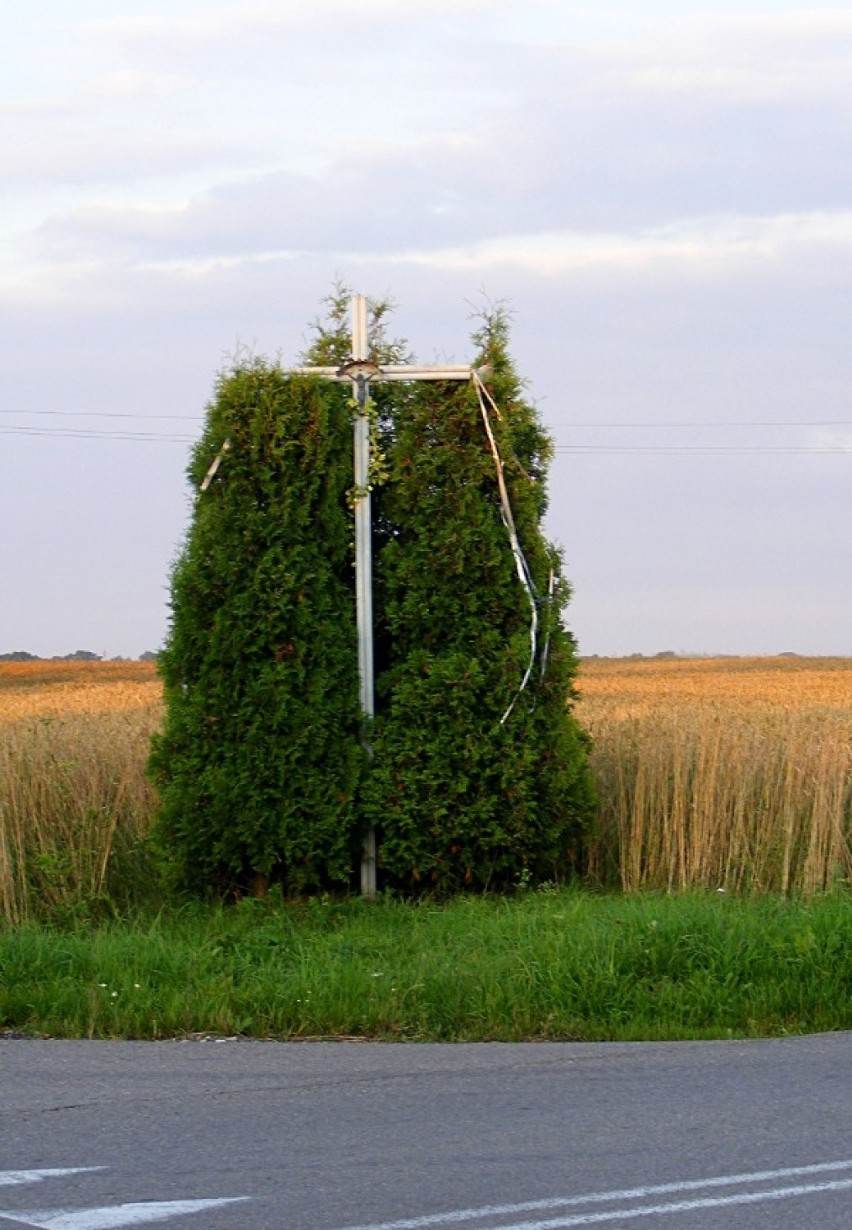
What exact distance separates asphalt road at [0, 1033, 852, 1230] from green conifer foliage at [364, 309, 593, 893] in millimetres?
3733

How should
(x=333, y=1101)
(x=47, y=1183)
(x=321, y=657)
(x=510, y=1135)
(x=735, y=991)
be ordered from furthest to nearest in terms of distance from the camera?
(x=321, y=657)
(x=735, y=991)
(x=333, y=1101)
(x=510, y=1135)
(x=47, y=1183)

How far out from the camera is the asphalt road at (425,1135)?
5.21m

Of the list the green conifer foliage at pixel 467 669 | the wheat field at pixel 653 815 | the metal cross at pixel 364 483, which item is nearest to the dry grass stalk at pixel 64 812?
the wheat field at pixel 653 815

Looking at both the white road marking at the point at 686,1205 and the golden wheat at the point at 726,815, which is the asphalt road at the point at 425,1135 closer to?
the white road marking at the point at 686,1205

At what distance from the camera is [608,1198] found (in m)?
5.31

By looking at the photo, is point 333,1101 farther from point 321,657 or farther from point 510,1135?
point 321,657

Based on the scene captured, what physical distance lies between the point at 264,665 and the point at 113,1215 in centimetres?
640

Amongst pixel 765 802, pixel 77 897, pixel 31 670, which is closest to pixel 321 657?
pixel 77 897

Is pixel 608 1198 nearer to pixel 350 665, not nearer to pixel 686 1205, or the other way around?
pixel 686 1205

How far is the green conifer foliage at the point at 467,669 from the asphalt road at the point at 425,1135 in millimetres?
3733

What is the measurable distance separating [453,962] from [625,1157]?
3.43 meters

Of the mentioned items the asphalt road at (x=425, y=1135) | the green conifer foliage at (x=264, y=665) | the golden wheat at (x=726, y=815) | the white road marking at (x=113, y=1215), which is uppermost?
the green conifer foliage at (x=264, y=665)

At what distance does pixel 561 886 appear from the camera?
12.0 m

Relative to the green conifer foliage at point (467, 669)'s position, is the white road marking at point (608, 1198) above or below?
below
